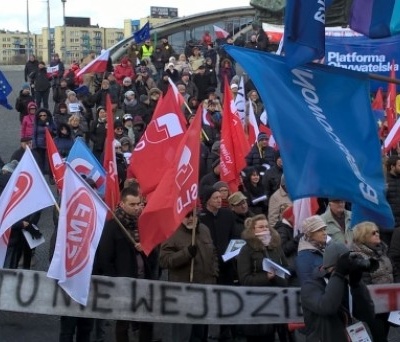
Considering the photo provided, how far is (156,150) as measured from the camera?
8.68m

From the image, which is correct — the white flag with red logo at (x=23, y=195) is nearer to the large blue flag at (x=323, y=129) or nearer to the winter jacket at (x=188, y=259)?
the winter jacket at (x=188, y=259)

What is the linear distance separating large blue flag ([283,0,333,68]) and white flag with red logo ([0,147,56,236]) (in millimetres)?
3127

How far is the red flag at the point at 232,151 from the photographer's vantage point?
32.9 ft

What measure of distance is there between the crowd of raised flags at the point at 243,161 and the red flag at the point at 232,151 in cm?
1

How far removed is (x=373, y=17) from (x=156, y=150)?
310 cm

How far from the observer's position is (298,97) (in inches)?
201

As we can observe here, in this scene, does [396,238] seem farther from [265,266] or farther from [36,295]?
[36,295]

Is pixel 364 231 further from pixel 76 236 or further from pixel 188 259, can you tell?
pixel 76 236

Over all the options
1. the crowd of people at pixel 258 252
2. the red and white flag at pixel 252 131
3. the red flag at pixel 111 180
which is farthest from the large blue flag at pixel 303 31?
the red and white flag at pixel 252 131

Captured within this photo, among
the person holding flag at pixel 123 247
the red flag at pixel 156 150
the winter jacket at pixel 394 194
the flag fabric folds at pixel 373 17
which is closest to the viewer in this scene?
the flag fabric folds at pixel 373 17

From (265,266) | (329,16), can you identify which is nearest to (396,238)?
(265,266)

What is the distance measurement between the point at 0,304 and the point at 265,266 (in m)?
2.19

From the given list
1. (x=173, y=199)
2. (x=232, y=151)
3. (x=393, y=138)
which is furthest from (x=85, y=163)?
(x=393, y=138)

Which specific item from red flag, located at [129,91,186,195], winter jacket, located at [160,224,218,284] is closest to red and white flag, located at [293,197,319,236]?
winter jacket, located at [160,224,218,284]
